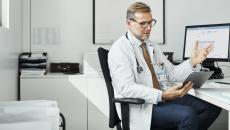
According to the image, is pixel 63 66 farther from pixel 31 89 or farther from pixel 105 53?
pixel 105 53

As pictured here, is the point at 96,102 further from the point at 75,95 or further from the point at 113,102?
the point at 113,102

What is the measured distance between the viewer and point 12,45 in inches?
113

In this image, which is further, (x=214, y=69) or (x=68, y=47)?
(x=68, y=47)

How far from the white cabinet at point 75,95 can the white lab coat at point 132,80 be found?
1.22 metres

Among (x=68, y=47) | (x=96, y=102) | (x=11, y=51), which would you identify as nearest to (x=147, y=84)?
(x=96, y=102)

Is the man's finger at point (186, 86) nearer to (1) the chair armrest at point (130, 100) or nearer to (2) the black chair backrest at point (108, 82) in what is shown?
(1) the chair armrest at point (130, 100)

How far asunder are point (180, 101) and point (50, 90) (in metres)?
1.47

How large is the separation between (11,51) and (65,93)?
70cm

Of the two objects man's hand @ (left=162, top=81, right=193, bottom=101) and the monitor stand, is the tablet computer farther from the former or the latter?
the monitor stand

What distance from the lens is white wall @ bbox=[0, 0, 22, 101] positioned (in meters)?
2.44

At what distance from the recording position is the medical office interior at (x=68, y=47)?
302 centimetres

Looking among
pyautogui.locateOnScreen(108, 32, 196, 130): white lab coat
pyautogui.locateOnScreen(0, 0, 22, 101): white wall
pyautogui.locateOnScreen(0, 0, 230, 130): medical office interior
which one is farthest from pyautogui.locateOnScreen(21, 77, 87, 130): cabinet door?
pyautogui.locateOnScreen(108, 32, 196, 130): white lab coat

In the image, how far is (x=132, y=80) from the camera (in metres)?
1.91

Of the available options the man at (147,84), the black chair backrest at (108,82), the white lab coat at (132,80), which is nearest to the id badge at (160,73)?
the man at (147,84)
